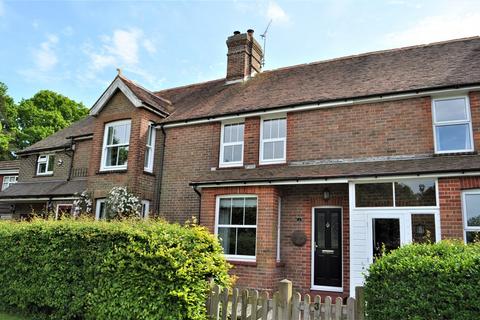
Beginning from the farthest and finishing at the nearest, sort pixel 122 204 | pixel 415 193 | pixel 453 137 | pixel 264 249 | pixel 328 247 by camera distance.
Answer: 1. pixel 122 204
2. pixel 328 247
3. pixel 264 249
4. pixel 453 137
5. pixel 415 193

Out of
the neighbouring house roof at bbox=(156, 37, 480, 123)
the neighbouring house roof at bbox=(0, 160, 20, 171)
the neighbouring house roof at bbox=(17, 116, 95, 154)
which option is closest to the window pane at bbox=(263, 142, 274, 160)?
the neighbouring house roof at bbox=(156, 37, 480, 123)

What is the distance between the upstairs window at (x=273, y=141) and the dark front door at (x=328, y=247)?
2.44 m

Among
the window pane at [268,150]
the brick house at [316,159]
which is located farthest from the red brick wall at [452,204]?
the window pane at [268,150]

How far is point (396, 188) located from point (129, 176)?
9613mm

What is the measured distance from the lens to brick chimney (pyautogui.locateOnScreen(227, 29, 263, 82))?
16.9 meters

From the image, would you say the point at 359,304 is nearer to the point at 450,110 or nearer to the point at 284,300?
Result: the point at 284,300

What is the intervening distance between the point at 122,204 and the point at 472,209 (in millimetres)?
10948

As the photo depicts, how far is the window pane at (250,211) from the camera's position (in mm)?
11617

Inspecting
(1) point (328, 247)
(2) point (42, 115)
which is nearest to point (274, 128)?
(1) point (328, 247)

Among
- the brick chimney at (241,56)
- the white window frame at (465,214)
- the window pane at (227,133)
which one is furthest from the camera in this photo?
the brick chimney at (241,56)

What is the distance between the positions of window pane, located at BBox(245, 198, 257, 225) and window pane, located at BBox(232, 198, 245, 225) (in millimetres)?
188

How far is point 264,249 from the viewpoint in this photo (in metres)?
10.9

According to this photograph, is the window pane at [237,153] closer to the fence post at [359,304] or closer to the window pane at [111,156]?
the window pane at [111,156]

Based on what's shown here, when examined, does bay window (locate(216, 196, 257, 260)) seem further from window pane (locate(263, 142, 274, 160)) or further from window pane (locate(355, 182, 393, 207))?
window pane (locate(355, 182, 393, 207))
